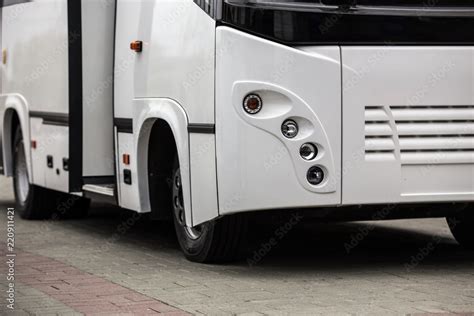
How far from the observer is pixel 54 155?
11227 millimetres

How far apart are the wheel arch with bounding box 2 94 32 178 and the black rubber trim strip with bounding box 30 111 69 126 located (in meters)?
0.32

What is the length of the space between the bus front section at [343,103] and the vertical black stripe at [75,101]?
2.69 meters

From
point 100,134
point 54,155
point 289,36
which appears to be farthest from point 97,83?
point 289,36

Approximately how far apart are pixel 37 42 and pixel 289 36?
4.56 metres

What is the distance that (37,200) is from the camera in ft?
40.9

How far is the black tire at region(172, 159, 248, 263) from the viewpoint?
8.42 metres

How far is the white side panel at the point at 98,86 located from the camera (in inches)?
397

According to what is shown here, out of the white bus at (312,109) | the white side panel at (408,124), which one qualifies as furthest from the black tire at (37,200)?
the white side panel at (408,124)

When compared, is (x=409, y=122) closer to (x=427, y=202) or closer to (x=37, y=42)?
(x=427, y=202)

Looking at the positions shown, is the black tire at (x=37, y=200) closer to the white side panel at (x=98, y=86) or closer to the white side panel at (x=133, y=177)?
the white side panel at (x=98, y=86)

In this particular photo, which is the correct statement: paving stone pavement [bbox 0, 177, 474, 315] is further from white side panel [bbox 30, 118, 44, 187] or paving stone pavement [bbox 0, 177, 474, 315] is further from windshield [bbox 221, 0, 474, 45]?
windshield [bbox 221, 0, 474, 45]

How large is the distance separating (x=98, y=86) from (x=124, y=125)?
2.23ft

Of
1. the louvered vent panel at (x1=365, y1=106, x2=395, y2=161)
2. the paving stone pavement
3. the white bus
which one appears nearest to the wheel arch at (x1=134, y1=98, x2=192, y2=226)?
the white bus

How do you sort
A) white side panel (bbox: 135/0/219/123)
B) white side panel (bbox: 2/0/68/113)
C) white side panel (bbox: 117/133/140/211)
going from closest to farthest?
white side panel (bbox: 135/0/219/123), white side panel (bbox: 117/133/140/211), white side panel (bbox: 2/0/68/113)
